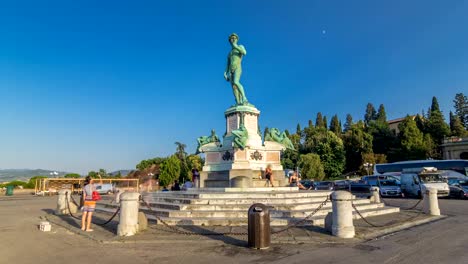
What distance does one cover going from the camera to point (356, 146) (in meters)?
60.1

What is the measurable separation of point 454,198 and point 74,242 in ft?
89.6

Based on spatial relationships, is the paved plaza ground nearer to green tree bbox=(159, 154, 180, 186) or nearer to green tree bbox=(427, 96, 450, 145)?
green tree bbox=(159, 154, 180, 186)

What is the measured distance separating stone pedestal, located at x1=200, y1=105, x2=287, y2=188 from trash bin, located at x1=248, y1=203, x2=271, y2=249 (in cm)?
714

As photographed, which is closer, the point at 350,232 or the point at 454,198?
the point at 350,232

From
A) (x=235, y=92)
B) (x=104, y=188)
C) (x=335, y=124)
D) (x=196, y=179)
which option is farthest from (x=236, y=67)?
(x=335, y=124)

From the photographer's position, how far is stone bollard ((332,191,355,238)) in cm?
782

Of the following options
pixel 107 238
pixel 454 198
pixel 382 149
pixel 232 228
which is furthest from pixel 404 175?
pixel 382 149

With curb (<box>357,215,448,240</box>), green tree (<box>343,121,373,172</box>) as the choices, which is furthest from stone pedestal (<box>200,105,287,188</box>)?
green tree (<box>343,121,373,172</box>)

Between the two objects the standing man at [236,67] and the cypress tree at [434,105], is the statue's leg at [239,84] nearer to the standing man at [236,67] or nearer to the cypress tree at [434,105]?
the standing man at [236,67]

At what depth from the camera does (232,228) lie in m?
9.03

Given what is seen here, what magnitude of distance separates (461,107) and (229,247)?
3893 inches

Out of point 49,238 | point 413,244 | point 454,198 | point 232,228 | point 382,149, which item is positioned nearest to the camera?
point 413,244

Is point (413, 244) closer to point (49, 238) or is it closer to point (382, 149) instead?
point (49, 238)

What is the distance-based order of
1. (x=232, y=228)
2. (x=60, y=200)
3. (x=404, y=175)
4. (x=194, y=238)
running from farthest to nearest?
1. (x=404, y=175)
2. (x=60, y=200)
3. (x=232, y=228)
4. (x=194, y=238)
